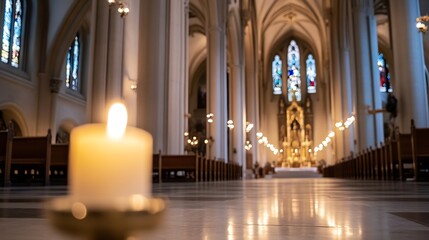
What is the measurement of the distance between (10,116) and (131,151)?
18.8m

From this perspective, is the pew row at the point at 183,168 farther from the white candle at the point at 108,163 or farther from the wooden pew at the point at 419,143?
the white candle at the point at 108,163

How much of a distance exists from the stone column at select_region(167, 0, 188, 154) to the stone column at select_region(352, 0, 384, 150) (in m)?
7.98

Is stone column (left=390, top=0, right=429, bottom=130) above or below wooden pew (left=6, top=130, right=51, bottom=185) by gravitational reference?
above

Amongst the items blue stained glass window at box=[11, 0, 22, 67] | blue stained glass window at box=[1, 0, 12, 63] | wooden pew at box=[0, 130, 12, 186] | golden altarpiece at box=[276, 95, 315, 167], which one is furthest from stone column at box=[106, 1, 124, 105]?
golden altarpiece at box=[276, 95, 315, 167]

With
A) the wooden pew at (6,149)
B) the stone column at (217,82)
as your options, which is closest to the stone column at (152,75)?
the wooden pew at (6,149)

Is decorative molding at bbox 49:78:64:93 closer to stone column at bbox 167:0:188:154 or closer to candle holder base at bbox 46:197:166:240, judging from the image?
stone column at bbox 167:0:188:154

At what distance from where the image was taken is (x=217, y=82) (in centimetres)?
1870

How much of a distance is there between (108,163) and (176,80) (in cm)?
1211

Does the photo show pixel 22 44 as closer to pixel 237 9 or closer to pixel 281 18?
pixel 237 9

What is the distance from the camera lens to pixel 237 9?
24.4m

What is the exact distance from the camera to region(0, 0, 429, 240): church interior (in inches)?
16.7

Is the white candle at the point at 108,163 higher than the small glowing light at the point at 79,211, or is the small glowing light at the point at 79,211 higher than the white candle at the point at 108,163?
the white candle at the point at 108,163

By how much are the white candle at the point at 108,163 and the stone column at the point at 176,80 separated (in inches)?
459

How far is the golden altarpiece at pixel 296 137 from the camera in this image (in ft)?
113
